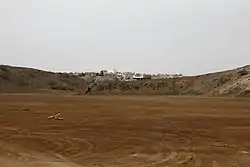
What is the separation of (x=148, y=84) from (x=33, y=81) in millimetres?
26855

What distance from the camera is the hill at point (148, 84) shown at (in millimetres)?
55812

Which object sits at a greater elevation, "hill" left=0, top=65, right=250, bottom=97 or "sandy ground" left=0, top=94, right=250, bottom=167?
"hill" left=0, top=65, right=250, bottom=97

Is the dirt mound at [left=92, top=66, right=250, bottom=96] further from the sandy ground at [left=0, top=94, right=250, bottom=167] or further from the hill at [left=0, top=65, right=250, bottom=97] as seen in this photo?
the sandy ground at [left=0, top=94, right=250, bottom=167]

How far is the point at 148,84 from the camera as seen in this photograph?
229 feet

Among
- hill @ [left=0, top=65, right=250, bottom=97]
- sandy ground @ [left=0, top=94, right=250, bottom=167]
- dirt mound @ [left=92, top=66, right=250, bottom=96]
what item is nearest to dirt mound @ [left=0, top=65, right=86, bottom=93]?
hill @ [left=0, top=65, right=250, bottom=97]

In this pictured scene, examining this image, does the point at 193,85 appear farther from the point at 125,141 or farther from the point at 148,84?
the point at 125,141

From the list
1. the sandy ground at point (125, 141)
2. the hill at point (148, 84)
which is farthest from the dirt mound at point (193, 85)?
the sandy ground at point (125, 141)

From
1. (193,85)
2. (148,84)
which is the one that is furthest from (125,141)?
(148,84)

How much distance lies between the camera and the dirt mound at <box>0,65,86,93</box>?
7962 centimetres

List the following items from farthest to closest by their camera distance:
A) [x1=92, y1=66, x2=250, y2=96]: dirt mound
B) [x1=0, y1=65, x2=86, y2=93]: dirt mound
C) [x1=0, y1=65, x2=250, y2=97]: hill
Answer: [x1=0, y1=65, x2=86, y2=93]: dirt mound < [x1=0, y1=65, x2=250, y2=97]: hill < [x1=92, y1=66, x2=250, y2=96]: dirt mound

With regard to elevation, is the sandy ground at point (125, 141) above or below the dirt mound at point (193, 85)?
below

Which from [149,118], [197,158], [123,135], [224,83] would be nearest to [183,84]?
[224,83]

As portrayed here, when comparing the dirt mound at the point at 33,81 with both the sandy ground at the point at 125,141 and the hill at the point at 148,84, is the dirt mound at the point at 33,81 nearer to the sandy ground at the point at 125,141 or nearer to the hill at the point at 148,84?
the hill at the point at 148,84

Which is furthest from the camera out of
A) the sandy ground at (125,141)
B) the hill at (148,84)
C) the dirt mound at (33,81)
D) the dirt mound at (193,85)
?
the dirt mound at (33,81)
